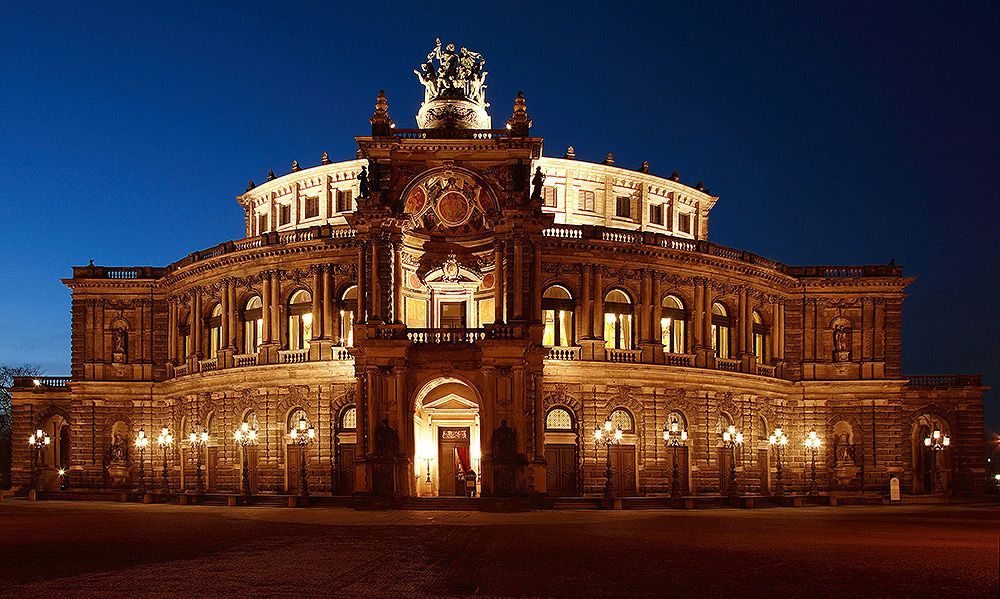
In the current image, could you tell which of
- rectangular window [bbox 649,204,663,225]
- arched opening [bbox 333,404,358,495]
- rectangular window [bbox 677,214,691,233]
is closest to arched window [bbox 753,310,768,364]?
rectangular window [bbox 677,214,691,233]

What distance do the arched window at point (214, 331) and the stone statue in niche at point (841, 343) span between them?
40179 millimetres

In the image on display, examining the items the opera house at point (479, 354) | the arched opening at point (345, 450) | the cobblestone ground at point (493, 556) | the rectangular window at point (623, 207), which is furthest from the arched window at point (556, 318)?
the cobblestone ground at point (493, 556)

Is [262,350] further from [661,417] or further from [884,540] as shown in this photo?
[884,540]

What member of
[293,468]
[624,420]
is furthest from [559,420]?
[293,468]

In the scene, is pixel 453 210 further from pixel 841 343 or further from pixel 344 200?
pixel 841 343

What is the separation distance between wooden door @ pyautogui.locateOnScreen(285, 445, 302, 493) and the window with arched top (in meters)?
1.26

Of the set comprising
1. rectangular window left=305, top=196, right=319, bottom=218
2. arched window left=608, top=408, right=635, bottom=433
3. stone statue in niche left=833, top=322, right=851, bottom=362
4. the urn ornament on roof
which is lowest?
arched window left=608, top=408, right=635, bottom=433

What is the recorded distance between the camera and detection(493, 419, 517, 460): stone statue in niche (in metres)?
45.5

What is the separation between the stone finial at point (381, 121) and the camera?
4906 centimetres

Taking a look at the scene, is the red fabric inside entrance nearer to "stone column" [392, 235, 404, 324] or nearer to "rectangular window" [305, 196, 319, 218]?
"stone column" [392, 235, 404, 324]

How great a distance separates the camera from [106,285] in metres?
65.2

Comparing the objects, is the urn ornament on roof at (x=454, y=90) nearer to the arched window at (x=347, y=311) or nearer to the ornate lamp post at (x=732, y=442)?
the arched window at (x=347, y=311)

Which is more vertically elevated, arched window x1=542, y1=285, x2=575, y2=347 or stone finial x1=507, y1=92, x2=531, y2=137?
stone finial x1=507, y1=92, x2=531, y2=137

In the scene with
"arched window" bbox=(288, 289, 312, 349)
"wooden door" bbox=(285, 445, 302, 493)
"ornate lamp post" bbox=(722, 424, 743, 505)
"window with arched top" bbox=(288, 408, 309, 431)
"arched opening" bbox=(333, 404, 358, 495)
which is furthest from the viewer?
"arched window" bbox=(288, 289, 312, 349)
